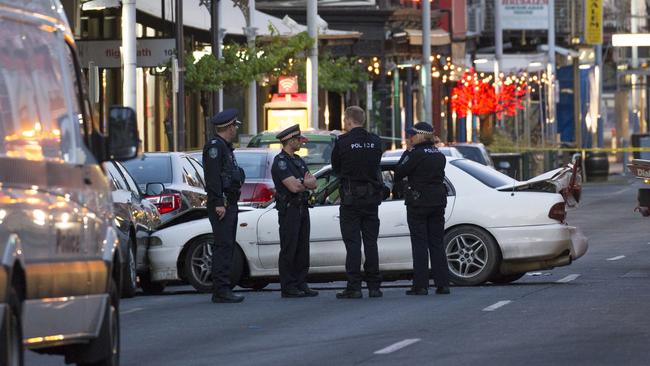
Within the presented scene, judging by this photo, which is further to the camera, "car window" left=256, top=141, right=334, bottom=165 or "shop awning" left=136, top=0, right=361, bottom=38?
"shop awning" left=136, top=0, right=361, bottom=38

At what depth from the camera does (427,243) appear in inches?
782

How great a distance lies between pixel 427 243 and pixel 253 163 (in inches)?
311

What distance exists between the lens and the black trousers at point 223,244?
62.6 feet

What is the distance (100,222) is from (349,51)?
56282 mm

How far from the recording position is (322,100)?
219 ft

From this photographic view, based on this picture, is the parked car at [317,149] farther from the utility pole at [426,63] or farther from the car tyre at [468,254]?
the utility pole at [426,63]

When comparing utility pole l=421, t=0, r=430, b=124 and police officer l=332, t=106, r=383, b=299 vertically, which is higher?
utility pole l=421, t=0, r=430, b=124

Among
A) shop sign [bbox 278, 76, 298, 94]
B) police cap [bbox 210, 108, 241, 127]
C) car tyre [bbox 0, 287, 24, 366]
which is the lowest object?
car tyre [bbox 0, 287, 24, 366]

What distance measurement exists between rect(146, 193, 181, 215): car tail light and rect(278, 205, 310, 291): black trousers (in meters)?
3.71

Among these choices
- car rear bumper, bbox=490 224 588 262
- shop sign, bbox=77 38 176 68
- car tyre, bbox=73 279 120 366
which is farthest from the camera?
shop sign, bbox=77 38 176 68

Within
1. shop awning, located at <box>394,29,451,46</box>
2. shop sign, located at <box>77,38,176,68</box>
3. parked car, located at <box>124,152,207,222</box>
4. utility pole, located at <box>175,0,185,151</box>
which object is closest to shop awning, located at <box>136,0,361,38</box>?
utility pole, located at <box>175,0,185,151</box>

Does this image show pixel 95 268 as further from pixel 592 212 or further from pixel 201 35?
pixel 201 35

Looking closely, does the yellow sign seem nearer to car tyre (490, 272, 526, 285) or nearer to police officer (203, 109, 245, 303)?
car tyre (490, 272, 526, 285)

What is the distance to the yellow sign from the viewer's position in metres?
77.8
